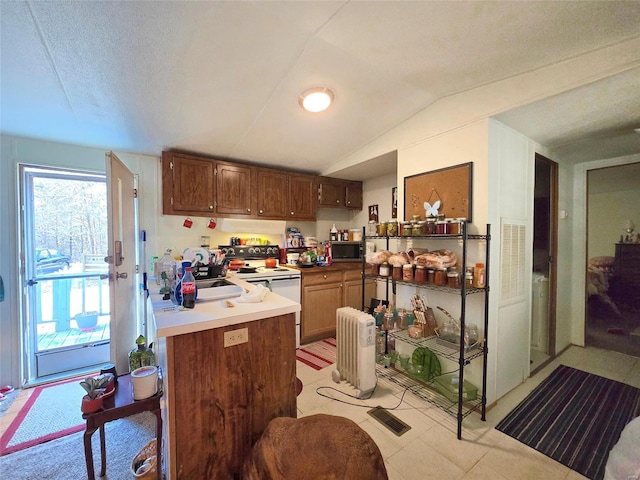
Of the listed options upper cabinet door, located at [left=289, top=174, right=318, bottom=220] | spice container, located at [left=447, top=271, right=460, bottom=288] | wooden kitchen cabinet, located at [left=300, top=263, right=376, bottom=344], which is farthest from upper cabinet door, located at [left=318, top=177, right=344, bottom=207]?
spice container, located at [left=447, top=271, right=460, bottom=288]

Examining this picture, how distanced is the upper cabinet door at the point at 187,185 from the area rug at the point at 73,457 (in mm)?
1922

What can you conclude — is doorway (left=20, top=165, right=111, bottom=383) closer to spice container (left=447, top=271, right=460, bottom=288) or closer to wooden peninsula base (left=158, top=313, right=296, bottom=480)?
wooden peninsula base (left=158, top=313, right=296, bottom=480)

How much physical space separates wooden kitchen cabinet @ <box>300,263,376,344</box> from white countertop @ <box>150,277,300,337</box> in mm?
1699

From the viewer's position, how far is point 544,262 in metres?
Answer: 2.80

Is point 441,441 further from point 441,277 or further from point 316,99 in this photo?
point 316,99

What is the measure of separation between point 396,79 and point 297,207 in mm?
1963

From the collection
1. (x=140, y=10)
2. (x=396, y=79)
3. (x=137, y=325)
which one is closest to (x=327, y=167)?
(x=396, y=79)

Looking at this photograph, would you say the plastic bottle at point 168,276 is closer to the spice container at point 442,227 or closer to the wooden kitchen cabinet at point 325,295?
A: the wooden kitchen cabinet at point 325,295

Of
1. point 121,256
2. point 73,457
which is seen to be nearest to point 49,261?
point 121,256

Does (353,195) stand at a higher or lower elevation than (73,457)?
higher

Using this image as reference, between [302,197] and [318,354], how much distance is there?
2.02m

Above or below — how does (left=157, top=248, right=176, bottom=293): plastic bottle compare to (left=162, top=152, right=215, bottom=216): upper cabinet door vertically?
below

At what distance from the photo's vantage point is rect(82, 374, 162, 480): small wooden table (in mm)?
1267

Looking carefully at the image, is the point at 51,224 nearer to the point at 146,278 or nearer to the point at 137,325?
the point at 146,278
